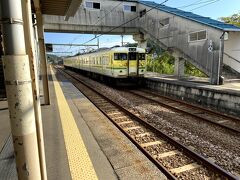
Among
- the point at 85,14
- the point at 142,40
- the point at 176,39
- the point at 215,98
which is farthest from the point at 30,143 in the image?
the point at 142,40

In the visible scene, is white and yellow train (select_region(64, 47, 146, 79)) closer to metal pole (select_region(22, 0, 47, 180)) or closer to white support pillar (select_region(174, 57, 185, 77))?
white support pillar (select_region(174, 57, 185, 77))

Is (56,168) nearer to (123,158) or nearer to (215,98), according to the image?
(123,158)

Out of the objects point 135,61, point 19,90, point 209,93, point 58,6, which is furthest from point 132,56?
point 19,90

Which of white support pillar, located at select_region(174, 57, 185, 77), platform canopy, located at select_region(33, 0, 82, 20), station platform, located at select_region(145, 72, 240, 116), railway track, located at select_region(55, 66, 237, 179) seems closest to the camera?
railway track, located at select_region(55, 66, 237, 179)

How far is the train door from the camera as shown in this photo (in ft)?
49.5

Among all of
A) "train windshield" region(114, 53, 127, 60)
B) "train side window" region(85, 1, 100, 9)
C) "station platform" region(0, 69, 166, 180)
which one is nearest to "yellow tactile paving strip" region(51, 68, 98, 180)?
"station platform" region(0, 69, 166, 180)

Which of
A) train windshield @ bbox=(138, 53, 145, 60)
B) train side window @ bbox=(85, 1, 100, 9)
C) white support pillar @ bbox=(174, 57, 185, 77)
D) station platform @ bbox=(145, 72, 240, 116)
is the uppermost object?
train side window @ bbox=(85, 1, 100, 9)

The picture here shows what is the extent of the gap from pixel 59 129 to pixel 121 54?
1038cm

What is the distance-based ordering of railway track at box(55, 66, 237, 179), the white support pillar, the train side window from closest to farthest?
railway track at box(55, 66, 237, 179)
the white support pillar
the train side window

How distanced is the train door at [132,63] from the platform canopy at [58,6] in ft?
24.3

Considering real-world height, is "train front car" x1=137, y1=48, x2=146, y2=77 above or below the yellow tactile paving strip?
above

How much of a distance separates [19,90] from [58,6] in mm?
6459

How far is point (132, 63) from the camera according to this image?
15.2 metres

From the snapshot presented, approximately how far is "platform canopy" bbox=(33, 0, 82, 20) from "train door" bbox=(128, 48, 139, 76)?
292 inches
